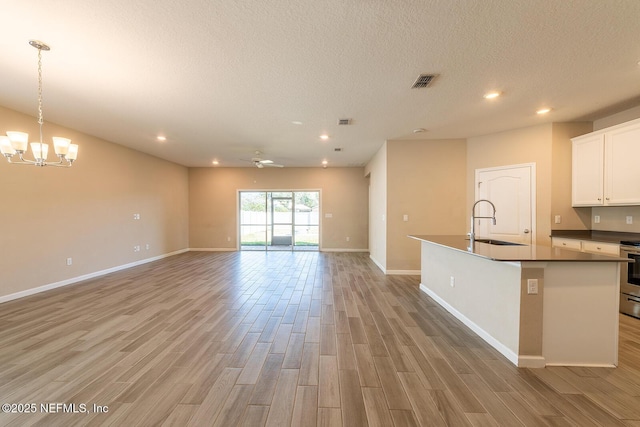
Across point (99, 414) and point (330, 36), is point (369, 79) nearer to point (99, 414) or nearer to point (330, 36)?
point (330, 36)

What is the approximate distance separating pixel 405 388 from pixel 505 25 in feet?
9.65

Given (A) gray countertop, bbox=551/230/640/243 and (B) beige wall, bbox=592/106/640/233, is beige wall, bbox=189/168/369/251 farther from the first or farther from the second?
(B) beige wall, bbox=592/106/640/233

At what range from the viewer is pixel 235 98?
3.26 meters

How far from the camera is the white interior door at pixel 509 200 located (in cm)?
440

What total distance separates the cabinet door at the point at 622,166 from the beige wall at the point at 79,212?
28.8ft

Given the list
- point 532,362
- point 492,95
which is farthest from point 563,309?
point 492,95

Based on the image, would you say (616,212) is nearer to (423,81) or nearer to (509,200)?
(509,200)

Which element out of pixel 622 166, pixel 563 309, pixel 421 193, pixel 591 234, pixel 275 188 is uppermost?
pixel 275 188

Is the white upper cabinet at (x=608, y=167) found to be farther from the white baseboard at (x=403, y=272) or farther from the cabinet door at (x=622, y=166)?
the white baseboard at (x=403, y=272)

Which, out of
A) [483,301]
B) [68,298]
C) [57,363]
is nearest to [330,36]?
[483,301]

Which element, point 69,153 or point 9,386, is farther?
point 69,153

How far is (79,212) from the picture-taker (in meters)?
4.76

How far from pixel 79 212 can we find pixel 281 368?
5246mm

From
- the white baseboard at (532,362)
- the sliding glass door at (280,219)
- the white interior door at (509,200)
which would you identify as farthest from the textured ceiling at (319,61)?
the sliding glass door at (280,219)
